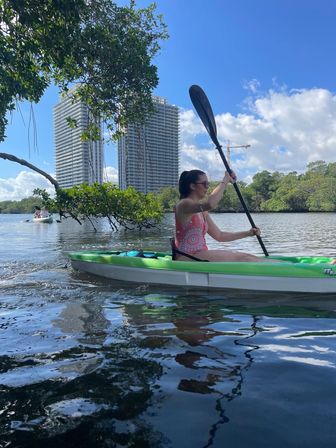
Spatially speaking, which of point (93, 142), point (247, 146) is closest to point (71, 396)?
point (93, 142)

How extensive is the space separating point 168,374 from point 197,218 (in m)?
3.46

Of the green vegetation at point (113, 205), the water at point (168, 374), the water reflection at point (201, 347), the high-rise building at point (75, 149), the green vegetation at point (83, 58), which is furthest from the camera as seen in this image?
the green vegetation at point (113, 205)

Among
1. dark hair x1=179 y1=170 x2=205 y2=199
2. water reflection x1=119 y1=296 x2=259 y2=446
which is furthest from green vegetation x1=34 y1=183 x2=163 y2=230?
water reflection x1=119 y1=296 x2=259 y2=446

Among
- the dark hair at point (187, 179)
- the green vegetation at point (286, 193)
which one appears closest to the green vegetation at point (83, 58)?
the dark hair at point (187, 179)

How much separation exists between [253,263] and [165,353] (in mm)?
3136

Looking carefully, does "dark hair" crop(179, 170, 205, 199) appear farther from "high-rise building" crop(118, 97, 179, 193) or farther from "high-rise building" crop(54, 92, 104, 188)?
"high-rise building" crop(54, 92, 104, 188)

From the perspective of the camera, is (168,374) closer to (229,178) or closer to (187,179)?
(187,179)

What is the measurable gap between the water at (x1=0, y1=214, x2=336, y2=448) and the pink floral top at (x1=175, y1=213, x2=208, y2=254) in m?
1.15

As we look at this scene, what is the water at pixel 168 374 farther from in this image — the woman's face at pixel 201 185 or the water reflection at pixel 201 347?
the woman's face at pixel 201 185

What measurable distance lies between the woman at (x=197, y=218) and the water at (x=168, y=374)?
43.4 inches

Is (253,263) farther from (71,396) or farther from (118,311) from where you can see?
(71,396)

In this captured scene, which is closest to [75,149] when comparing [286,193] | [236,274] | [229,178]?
[229,178]

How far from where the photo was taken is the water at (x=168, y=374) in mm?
2332

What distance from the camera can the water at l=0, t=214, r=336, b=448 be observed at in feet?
7.65
